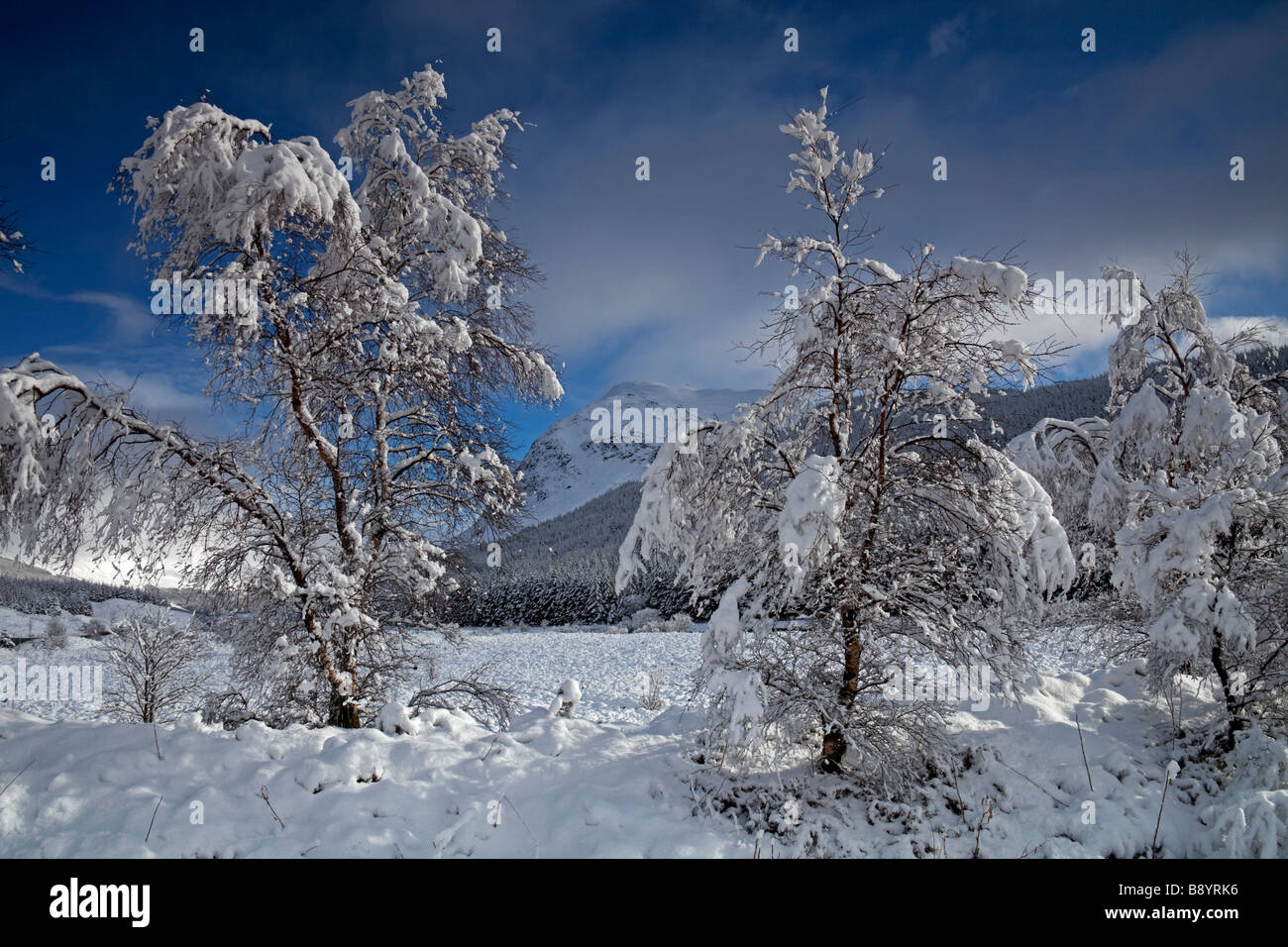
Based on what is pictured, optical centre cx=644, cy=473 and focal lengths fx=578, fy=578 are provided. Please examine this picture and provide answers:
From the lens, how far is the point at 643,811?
16.9ft

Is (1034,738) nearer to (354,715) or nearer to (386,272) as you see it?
(354,715)

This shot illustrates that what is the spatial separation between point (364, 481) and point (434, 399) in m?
1.33

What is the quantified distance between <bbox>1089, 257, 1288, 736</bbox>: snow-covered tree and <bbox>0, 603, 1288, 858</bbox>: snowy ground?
113cm

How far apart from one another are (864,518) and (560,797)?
12.7 ft

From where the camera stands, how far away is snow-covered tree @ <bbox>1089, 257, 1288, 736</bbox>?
238 inches

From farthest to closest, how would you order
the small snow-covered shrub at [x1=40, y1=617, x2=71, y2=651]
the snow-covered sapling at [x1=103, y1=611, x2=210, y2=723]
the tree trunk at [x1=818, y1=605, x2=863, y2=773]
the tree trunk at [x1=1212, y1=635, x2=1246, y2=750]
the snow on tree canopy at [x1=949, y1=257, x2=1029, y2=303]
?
the small snow-covered shrub at [x1=40, y1=617, x2=71, y2=651] < the snow-covered sapling at [x1=103, y1=611, x2=210, y2=723] < the tree trunk at [x1=1212, y1=635, x2=1246, y2=750] < the tree trunk at [x1=818, y1=605, x2=863, y2=773] < the snow on tree canopy at [x1=949, y1=257, x2=1029, y2=303]

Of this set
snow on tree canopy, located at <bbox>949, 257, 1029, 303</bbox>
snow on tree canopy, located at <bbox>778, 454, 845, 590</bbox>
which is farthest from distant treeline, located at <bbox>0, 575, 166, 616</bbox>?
snow on tree canopy, located at <bbox>949, 257, 1029, 303</bbox>

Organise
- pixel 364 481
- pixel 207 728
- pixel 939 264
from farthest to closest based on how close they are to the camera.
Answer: pixel 364 481 < pixel 207 728 < pixel 939 264

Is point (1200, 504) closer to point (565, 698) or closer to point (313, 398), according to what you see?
point (565, 698)

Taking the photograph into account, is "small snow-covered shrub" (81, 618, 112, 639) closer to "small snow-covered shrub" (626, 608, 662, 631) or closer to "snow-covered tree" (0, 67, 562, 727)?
"small snow-covered shrub" (626, 608, 662, 631)

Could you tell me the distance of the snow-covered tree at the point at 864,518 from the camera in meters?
5.23

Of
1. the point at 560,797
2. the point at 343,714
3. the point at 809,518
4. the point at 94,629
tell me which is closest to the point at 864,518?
the point at 809,518

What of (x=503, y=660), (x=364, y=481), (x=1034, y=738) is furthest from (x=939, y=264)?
(x=503, y=660)

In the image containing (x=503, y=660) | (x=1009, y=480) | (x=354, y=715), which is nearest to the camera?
(x=1009, y=480)
